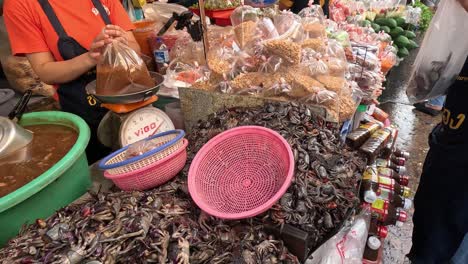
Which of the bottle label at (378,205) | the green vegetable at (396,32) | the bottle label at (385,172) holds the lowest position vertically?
the bottle label at (385,172)

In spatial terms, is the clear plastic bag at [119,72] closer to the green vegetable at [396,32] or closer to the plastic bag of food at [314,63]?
the plastic bag of food at [314,63]

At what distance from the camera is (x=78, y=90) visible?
1.81m

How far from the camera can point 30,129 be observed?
1375 millimetres

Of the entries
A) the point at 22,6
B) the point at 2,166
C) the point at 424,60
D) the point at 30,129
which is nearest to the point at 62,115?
the point at 30,129

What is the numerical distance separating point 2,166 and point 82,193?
29 centimetres

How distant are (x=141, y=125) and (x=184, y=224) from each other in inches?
21.7

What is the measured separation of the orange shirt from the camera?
5.20 ft

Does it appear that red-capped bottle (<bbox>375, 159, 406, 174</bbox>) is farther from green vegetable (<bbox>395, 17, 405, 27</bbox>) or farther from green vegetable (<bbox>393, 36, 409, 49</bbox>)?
green vegetable (<bbox>395, 17, 405, 27</bbox>)

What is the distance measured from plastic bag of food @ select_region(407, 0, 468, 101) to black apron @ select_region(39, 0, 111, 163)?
1.78m

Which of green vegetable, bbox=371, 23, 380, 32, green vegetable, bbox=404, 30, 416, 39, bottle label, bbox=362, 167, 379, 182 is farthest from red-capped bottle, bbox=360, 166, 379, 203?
green vegetable, bbox=404, 30, 416, 39

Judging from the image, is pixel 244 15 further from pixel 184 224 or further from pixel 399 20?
pixel 399 20

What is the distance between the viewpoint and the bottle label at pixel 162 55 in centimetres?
256

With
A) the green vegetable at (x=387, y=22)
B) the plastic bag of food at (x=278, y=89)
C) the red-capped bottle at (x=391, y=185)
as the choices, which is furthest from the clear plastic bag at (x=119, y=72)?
the green vegetable at (x=387, y=22)

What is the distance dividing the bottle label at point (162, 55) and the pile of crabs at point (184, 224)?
161 cm
